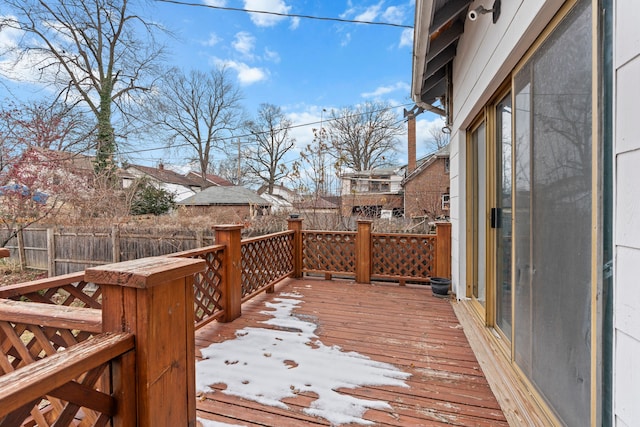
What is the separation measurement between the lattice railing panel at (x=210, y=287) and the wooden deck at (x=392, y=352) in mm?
151

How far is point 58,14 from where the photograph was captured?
1052 cm

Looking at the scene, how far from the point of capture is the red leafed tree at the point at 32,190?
7248mm

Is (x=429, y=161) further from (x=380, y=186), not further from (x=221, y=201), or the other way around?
(x=221, y=201)

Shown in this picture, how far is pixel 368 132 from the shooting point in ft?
53.3

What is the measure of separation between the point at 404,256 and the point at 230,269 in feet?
9.65

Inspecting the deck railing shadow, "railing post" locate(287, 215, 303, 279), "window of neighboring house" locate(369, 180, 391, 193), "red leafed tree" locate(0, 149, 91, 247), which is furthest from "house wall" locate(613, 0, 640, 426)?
"window of neighboring house" locate(369, 180, 391, 193)

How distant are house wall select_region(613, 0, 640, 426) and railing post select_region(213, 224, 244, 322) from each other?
301 centimetres

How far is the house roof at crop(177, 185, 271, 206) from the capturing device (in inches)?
681

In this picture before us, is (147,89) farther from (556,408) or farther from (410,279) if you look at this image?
(556,408)

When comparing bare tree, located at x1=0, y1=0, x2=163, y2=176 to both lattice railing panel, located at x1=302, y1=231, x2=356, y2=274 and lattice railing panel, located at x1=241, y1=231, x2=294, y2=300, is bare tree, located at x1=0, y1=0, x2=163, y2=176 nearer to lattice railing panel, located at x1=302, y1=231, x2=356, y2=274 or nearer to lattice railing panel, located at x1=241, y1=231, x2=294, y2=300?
lattice railing panel, located at x1=241, y1=231, x2=294, y2=300

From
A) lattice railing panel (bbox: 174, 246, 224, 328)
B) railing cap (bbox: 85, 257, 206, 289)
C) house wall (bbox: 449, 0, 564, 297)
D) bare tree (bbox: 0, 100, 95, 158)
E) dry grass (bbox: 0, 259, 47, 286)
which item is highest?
bare tree (bbox: 0, 100, 95, 158)

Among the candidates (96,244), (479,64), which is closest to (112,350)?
(479,64)

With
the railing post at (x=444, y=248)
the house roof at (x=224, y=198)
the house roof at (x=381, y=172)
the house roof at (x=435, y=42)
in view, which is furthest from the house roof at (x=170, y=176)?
the railing post at (x=444, y=248)

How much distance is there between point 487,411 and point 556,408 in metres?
0.41
